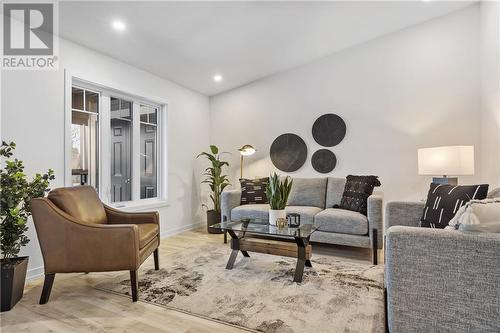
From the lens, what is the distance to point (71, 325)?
1767mm

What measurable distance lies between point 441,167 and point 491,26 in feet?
5.55

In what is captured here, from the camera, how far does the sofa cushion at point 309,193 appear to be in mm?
3842

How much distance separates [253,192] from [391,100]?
7.63 ft

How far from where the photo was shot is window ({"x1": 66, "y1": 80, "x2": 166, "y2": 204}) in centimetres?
316

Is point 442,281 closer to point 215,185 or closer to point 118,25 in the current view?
point 118,25

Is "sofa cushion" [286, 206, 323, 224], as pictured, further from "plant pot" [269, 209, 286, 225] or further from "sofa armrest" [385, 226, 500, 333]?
"sofa armrest" [385, 226, 500, 333]

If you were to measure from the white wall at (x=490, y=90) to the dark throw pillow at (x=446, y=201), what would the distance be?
56.3 inches

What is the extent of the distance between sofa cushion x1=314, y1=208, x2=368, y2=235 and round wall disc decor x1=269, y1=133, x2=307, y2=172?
51.1 inches

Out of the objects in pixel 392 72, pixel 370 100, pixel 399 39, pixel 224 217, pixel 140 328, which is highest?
pixel 399 39

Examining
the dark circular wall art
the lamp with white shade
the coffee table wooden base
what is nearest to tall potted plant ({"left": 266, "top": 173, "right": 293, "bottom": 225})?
the coffee table wooden base

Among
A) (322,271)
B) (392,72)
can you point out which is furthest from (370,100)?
(322,271)

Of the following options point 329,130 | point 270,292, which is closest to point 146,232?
point 270,292

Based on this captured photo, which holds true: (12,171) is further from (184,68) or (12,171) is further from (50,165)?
(184,68)

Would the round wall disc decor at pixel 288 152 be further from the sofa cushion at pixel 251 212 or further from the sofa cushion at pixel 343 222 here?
the sofa cushion at pixel 343 222
